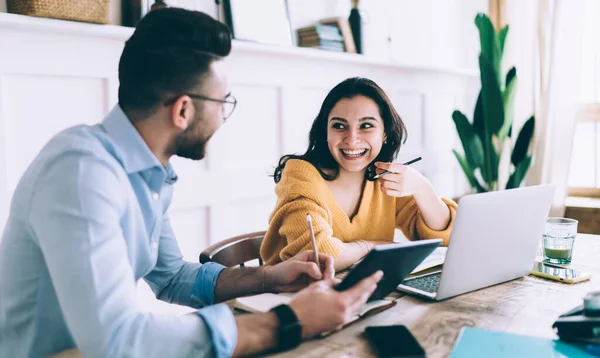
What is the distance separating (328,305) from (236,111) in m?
1.60

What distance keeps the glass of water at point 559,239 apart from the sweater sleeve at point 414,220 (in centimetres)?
36

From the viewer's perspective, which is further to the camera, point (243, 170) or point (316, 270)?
point (243, 170)

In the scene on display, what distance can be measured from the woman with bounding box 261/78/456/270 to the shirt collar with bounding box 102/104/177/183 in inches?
24.4

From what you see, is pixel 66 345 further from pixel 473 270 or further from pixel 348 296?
pixel 473 270

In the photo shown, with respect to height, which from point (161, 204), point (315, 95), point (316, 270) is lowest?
point (316, 270)

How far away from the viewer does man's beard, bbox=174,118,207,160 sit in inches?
44.9

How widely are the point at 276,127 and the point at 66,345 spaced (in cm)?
170

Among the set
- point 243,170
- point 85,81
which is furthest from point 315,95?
point 85,81

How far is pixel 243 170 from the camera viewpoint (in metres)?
2.46

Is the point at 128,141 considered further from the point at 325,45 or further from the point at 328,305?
the point at 325,45

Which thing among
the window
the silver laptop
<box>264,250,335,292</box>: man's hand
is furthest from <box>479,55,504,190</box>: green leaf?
<box>264,250,335,292</box>: man's hand

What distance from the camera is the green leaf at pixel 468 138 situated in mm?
3357

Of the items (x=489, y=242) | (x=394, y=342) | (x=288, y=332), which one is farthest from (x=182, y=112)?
(x=489, y=242)

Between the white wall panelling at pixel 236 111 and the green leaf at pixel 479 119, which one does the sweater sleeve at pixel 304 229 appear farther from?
the green leaf at pixel 479 119
